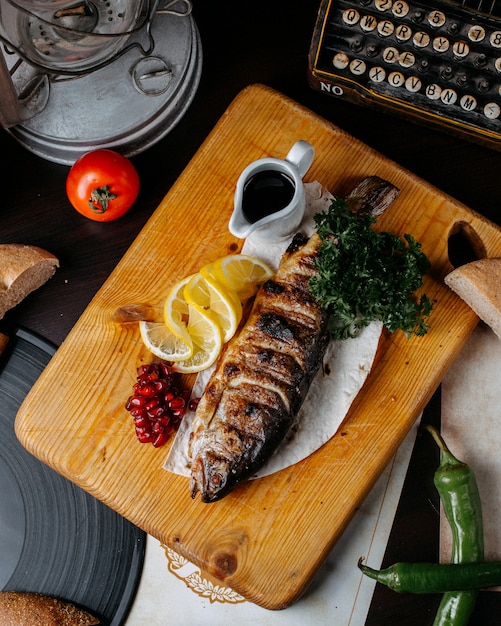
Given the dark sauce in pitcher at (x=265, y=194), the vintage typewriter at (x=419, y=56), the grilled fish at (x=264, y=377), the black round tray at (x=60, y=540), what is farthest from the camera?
the black round tray at (x=60, y=540)

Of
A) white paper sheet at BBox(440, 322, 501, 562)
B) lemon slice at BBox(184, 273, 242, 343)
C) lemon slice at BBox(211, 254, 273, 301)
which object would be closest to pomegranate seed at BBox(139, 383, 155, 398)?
lemon slice at BBox(184, 273, 242, 343)

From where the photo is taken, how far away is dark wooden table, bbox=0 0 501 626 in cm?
328

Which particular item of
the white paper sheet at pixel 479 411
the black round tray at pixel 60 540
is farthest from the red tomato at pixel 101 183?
the white paper sheet at pixel 479 411

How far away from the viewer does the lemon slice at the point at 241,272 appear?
2955 millimetres

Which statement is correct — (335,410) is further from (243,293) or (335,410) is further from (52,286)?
(52,286)

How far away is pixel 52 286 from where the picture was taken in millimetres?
3332

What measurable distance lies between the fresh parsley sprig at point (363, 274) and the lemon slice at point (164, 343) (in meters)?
0.59

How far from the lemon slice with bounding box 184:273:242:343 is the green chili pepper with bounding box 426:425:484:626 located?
3.30 ft

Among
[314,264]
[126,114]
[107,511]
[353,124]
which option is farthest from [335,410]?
[126,114]

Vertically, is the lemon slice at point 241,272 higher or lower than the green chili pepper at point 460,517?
higher

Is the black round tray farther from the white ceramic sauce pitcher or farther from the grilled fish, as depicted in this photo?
the white ceramic sauce pitcher

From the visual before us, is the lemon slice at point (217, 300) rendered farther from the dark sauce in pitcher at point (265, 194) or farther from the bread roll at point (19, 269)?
the bread roll at point (19, 269)

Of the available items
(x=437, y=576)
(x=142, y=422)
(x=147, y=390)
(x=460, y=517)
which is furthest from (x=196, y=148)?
(x=437, y=576)

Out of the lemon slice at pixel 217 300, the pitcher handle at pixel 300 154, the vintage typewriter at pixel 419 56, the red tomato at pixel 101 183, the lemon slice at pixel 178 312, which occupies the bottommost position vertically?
the lemon slice at pixel 178 312
